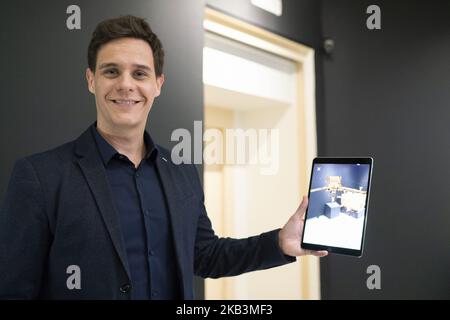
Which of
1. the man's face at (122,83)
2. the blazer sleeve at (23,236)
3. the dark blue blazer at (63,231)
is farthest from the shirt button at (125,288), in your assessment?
the man's face at (122,83)

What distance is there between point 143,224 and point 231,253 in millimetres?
244

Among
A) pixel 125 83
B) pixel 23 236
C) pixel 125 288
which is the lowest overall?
pixel 125 288

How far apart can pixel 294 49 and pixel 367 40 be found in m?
0.29

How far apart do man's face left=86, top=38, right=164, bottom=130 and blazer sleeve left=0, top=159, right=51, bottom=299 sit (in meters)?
0.19

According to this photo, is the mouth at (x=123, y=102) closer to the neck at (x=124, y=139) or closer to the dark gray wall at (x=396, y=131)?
the neck at (x=124, y=139)

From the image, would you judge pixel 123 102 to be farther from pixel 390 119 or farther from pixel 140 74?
pixel 390 119

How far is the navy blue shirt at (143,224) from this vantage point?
2.61ft

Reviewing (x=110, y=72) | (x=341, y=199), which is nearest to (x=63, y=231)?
(x=110, y=72)

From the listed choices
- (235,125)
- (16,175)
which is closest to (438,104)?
(235,125)

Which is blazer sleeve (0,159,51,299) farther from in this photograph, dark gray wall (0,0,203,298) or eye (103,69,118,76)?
eye (103,69,118,76)

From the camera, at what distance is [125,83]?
0.82 m

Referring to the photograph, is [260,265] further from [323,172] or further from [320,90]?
[320,90]

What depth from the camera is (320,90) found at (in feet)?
5.60

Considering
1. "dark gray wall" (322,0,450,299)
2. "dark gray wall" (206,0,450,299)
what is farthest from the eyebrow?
"dark gray wall" (322,0,450,299)
